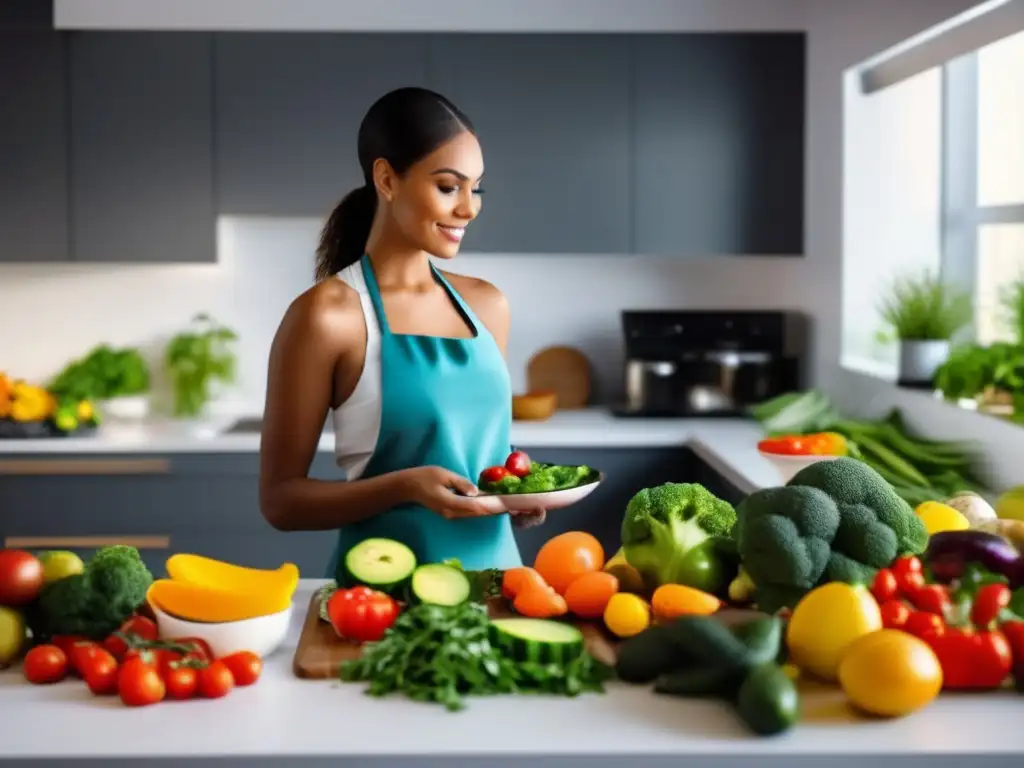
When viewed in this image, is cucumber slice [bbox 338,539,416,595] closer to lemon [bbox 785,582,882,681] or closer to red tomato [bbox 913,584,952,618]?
lemon [bbox 785,582,882,681]

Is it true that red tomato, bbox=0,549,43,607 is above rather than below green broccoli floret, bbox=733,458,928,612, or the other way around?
below

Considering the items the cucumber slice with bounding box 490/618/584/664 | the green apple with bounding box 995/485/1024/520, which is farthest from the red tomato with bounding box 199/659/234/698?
the green apple with bounding box 995/485/1024/520

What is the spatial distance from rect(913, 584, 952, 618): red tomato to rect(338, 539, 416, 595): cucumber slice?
0.63 metres

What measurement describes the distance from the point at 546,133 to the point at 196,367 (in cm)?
146

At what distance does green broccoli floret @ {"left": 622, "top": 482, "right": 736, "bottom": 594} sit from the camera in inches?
67.2

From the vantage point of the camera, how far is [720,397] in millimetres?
4484

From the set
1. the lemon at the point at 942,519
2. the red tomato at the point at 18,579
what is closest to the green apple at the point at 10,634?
the red tomato at the point at 18,579

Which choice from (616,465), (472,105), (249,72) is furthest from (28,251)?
(616,465)

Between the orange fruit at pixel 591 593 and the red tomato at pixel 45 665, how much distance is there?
0.63 meters

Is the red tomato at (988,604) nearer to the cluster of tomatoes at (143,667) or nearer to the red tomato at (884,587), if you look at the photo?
the red tomato at (884,587)

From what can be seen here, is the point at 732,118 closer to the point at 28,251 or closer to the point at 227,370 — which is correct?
the point at 227,370

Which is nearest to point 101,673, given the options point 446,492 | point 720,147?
point 446,492

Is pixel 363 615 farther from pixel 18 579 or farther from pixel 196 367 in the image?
pixel 196 367

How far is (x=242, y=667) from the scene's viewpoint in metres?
1.50
